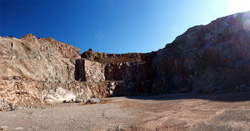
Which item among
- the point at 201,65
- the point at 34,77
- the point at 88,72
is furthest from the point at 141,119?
the point at 201,65

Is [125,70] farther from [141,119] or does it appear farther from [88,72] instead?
[141,119]

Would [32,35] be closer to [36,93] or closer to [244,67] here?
[36,93]

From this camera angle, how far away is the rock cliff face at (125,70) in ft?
47.4

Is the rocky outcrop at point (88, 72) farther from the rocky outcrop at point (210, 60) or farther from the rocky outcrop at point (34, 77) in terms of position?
the rocky outcrop at point (210, 60)

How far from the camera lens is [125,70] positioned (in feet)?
107

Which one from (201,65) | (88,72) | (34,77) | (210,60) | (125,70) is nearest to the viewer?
(34,77)

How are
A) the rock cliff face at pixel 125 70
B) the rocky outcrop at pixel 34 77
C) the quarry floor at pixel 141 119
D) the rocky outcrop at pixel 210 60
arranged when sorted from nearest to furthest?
the quarry floor at pixel 141 119 < the rocky outcrop at pixel 34 77 < the rock cliff face at pixel 125 70 < the rocky outcrop at pixel 210 60

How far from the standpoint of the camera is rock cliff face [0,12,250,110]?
14.5m

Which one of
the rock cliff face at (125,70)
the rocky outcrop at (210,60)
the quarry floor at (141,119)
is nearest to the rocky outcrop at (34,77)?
the rock cliff face at (125,70)

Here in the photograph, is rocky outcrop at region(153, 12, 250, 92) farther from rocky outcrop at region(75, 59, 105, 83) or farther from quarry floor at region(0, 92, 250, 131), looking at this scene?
quarry floor at region(0, 92, 250, 131)

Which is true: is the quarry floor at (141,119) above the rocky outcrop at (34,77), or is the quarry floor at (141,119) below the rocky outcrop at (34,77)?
below

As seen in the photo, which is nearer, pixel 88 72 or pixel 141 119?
pixel 141 119

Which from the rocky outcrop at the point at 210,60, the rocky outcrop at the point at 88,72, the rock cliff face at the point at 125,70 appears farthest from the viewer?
the rocky outcrop at the point at 88,72

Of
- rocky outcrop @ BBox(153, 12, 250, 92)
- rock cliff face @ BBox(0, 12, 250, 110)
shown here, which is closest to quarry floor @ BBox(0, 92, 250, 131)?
rock cliff face @ BBox(0, 12, 250, 110)
